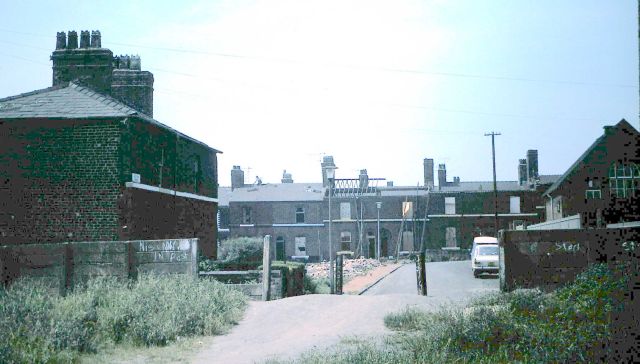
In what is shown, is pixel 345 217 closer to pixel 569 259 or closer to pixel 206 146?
pixel 206 146

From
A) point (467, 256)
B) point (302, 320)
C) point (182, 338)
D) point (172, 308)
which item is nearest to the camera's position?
point (182, 338)

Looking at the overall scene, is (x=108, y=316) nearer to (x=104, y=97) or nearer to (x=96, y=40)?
(x=104, y=97)

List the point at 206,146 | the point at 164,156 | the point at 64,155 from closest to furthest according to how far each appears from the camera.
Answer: the point at 64,155 < the point at 164,156 < the point at 206,146

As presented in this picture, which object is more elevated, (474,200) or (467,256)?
(474,200)

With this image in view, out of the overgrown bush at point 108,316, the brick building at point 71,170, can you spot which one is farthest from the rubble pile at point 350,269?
the overgrown bush at point 108,316

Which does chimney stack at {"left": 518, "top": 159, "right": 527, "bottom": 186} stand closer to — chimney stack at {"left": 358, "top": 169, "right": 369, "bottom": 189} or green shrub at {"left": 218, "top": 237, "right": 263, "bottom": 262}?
chimney stack at {"left": 358, "top": 169, "right": 369, "bottom": 189}

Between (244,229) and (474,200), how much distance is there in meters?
26.2

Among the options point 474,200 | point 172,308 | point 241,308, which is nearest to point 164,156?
point 241,308

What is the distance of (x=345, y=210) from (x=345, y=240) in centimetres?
345

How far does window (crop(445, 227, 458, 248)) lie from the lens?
64125 millimetres

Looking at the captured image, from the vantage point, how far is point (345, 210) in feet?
213

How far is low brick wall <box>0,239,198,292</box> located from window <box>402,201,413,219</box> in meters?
51.0

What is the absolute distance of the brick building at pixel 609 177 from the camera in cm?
4103

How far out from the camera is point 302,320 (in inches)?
482
